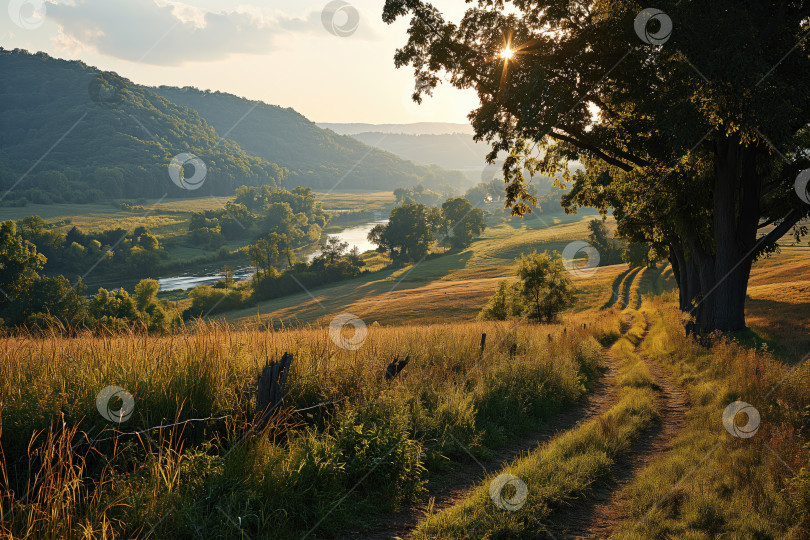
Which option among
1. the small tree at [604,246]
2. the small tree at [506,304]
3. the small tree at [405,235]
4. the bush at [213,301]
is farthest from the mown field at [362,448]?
the small tree at [405,235]

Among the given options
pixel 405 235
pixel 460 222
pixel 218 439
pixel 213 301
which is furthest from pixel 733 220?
pixel 460 222

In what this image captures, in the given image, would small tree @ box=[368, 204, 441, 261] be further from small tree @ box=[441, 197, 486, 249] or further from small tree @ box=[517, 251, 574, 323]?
small tree @ box=[517, 251, 574, 323]

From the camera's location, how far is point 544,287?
35125 millimetres

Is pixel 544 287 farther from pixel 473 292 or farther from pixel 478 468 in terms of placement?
pixel 473 292

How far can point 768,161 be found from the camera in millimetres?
17469

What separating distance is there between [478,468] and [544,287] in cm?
2988

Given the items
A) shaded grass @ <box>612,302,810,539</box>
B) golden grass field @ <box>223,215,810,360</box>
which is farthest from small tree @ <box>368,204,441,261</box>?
shaded grass @ <box>612,302,810,539</box>

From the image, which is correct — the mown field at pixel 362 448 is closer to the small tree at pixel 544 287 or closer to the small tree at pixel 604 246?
the small tree at pixel 544 287

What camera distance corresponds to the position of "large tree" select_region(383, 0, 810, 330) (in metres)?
12.2

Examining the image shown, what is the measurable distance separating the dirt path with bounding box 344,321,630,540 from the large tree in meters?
7.55

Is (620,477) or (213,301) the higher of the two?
(620,477)

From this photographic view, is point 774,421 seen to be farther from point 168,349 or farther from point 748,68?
point 168,349

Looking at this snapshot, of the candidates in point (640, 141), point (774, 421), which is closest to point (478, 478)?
point (774, 421)

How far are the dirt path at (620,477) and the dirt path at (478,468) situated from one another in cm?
122
